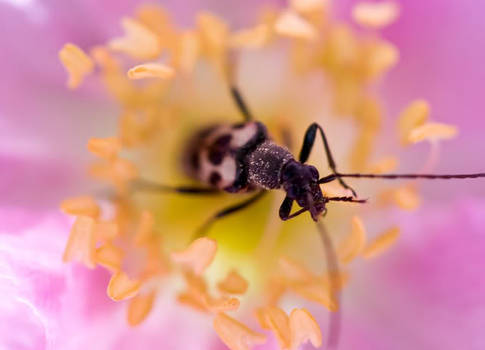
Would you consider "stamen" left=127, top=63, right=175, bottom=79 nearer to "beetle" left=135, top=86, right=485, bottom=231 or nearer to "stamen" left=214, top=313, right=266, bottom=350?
"beetle" left=135, top=86, right=485, bottom=231

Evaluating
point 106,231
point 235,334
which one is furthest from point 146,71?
point 235,334

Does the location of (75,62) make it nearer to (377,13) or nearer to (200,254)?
(200,254)

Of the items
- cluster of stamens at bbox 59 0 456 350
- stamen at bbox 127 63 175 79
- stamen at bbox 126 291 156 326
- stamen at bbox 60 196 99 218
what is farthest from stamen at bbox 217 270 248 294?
stamen at bbox 127 63 175 79

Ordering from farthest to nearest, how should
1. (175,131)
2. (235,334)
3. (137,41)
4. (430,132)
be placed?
(175,131) → (137,41) → (430,132) → (235,334)

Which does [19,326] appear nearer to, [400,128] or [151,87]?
[151,87]

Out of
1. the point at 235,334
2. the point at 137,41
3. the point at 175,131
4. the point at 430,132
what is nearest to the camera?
the point at 235,334

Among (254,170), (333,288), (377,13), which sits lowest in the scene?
(333,288)
